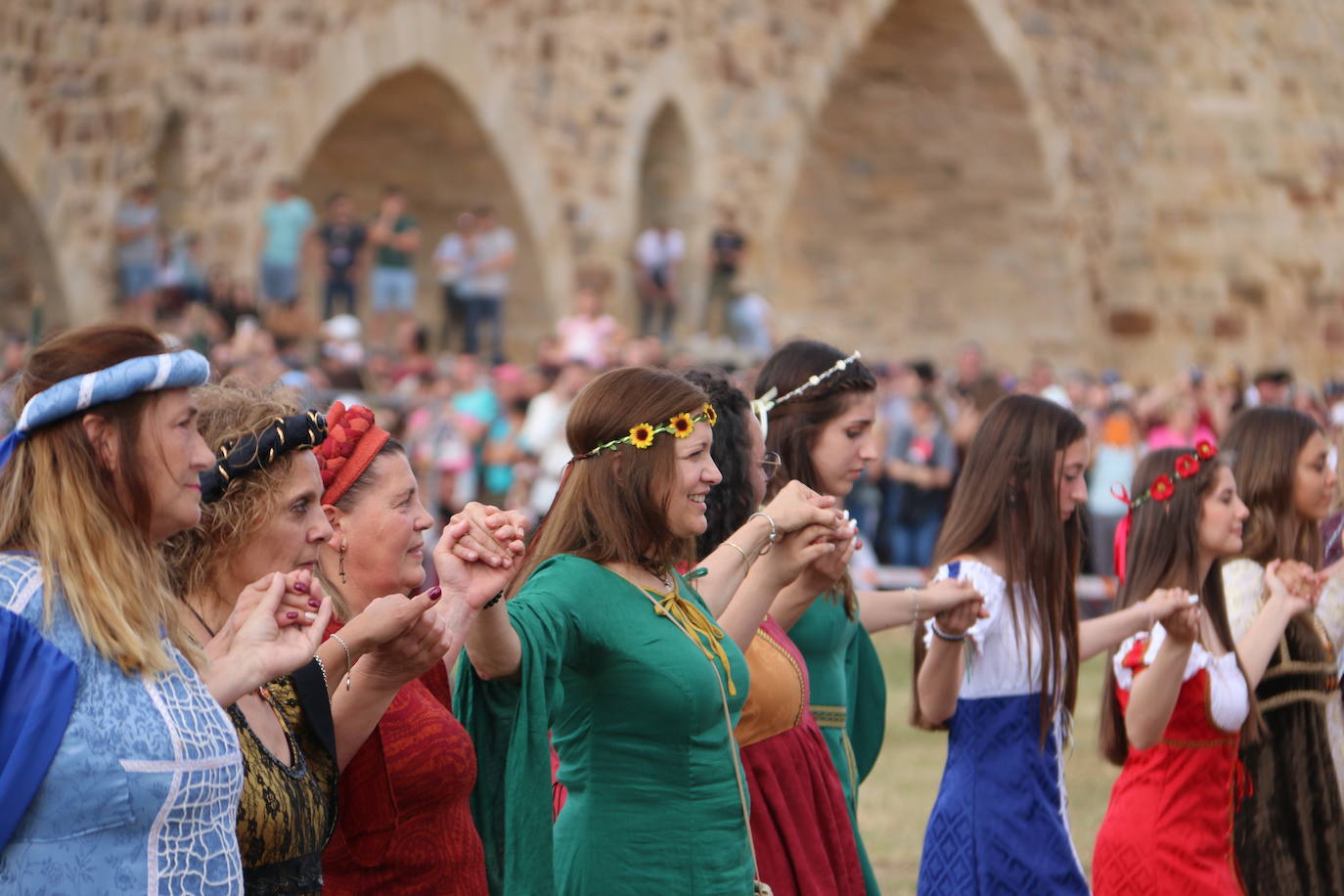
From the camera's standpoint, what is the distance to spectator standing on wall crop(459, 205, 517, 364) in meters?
15.1

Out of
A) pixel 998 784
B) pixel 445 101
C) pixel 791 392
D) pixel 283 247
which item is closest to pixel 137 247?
pixel 283 247

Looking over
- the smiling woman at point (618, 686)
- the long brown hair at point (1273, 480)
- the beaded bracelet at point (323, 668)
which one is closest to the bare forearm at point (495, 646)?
the smiling woman at point (618, 686)

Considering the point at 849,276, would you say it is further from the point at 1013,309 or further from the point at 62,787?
the point at 62,787

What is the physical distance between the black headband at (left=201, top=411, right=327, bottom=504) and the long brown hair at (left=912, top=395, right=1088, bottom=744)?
1.69 meters

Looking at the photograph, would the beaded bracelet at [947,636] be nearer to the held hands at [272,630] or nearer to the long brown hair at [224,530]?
the long brown hair at [224,530]

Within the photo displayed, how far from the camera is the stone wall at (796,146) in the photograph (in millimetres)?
14523

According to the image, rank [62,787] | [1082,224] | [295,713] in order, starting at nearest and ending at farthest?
[62,787] < [295,713] < [1082,224]

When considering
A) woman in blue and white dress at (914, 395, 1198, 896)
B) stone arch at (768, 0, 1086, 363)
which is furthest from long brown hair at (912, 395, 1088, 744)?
stone arch at (768, 0, 1086, 363)

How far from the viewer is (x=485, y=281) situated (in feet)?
49.9

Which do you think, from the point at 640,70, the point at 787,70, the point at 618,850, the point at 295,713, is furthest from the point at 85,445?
the point at 787,70

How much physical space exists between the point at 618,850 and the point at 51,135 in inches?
490

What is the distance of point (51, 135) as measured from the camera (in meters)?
14.1

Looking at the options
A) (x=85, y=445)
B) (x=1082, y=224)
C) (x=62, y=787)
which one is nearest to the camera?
(x=62, y=787)

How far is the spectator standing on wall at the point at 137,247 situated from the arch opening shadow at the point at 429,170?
2.51 meters
